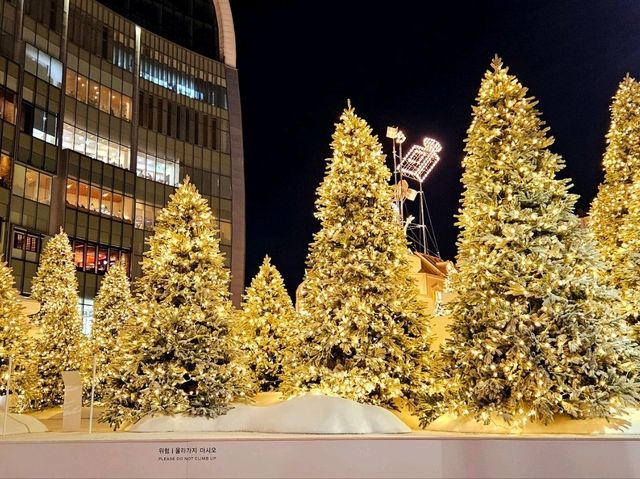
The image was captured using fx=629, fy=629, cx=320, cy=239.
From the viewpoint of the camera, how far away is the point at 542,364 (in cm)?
1402

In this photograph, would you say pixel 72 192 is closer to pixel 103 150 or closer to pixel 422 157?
pixel 103 150

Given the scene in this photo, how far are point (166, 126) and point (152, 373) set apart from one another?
146 feet

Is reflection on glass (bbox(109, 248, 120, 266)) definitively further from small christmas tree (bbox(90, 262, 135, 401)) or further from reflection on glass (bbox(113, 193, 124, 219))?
small christmas tree (bbox(90, 262, 135, 401))

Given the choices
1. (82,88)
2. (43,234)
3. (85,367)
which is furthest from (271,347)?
(82,88)

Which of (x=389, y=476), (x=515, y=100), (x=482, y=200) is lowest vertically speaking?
(x=389, y=476)

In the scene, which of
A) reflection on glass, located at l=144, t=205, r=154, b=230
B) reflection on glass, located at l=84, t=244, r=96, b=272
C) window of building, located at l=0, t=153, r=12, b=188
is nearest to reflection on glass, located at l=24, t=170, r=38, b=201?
window of building, located at l=0, t=153, r=12, b=188

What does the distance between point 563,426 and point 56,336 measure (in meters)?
25.1

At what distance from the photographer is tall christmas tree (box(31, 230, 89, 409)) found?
30781 mm

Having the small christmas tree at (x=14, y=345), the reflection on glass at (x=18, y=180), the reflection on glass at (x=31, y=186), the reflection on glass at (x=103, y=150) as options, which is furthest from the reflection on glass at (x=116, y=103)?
the small christmas tree at (x=14, y=345)

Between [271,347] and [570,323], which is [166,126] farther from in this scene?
[570,323]

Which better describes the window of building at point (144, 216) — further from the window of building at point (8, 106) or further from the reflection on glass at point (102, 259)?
the window of building at point (8, 106)

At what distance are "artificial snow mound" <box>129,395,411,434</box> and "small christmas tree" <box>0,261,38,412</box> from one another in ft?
37.9

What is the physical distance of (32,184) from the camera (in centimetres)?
4394

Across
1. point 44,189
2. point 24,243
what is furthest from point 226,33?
point 24,243
